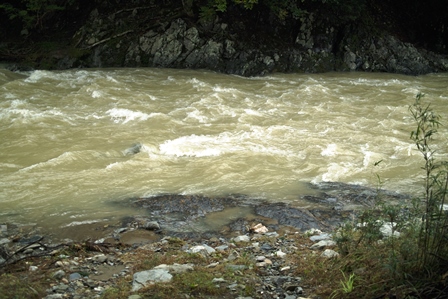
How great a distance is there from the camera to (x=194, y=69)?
61.1 feet

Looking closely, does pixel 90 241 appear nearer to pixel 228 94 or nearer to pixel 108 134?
pixel 108 134

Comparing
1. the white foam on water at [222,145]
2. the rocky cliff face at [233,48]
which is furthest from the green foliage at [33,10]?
the white foam on water at [222,145]

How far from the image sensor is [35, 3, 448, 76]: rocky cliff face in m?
18.8

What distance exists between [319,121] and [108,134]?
5397mm

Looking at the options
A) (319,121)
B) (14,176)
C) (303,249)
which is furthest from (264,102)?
(303,249)

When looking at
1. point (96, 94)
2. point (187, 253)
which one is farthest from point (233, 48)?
point (187, 253)

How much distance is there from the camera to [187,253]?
5.32 m

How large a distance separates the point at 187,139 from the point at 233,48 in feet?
32.2

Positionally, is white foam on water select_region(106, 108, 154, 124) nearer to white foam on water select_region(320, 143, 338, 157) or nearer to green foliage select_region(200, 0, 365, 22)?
white foam on water select_region(320, 143, 338, 157)

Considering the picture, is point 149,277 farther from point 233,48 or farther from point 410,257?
point 233,48

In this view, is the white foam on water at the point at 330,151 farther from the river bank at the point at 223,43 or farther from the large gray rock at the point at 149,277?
the river bank at the point at 223,43

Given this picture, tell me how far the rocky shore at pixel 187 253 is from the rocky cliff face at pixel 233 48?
40.0 ft

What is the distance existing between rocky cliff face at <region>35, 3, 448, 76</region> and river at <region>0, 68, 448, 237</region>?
7.10ft

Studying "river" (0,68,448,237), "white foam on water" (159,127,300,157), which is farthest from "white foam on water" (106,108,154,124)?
"white foam on water" (159,127,300,157)
